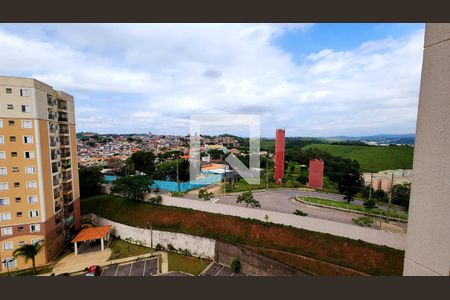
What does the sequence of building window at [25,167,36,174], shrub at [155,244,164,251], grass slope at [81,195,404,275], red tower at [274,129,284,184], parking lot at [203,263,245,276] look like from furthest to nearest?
1. red tower at [274,129,284,184]
2. shrub at [155,244,164,251]
3. building window at [25,167,36,174]
4. parking lot at [203,263,245,276]
5. grass slope at [81,195,404,275]

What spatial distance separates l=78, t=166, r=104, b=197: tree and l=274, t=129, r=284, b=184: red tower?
1483 centimetres

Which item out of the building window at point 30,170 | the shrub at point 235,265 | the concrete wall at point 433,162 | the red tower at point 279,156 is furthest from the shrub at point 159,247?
the concrete wall at point 433,162

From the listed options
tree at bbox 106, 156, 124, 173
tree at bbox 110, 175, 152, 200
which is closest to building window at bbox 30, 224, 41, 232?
tree at bbox 110, 175, 152, 200

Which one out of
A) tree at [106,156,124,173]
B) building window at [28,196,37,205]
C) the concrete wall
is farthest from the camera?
tree at [106,156,124,173]

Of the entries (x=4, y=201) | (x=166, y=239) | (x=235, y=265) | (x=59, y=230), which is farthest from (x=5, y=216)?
(x=235, y=265)

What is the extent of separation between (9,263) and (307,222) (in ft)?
45.8

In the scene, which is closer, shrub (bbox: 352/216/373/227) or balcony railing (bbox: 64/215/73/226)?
shrub (bbox: 352/216/373/227)

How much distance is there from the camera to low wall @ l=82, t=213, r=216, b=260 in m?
9.82

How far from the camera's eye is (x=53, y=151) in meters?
10.4

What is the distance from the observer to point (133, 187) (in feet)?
41.2

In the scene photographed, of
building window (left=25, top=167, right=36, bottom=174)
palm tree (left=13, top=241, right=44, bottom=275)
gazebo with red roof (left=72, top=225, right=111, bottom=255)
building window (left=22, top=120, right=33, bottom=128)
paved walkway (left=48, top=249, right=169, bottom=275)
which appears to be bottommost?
paved walkway (left=48, top=249, right=169, bottom=275)

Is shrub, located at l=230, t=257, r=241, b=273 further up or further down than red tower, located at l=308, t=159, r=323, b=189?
further down

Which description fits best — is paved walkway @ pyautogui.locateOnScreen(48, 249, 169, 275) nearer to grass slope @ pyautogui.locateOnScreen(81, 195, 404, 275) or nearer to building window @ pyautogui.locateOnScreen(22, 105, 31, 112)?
grass slope @ pyautogui.locateOnScreen(81, 195, 404, 275)

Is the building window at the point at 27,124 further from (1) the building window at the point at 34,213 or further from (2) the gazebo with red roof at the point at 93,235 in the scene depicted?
(2) the gazebo with red roof at the point at 93,235
